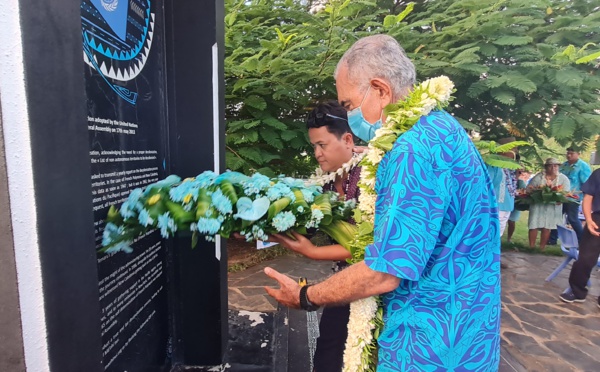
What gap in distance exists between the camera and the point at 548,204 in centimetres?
718

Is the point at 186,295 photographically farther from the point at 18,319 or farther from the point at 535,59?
the point at 535,59

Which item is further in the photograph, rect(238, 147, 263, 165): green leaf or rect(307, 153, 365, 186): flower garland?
rect(238, 147, 263, 165): green leaf

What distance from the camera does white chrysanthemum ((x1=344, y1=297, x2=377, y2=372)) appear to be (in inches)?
61.5

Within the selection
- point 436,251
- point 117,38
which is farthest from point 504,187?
point 117,38

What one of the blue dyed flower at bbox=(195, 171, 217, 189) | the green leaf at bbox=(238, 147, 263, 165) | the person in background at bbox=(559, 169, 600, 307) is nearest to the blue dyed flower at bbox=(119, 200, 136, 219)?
the blue dyed flower at bbox=(195, 171, 217, 189)

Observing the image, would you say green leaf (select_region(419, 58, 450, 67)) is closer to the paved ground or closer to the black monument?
the black monument

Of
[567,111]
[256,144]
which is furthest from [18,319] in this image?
[567,111]

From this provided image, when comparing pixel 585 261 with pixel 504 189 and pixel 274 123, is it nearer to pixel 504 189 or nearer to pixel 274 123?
pixel 504 189

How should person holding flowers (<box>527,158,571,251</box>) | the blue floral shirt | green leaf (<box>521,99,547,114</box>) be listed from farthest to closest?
the blue floral shirt
person holding flowers (<box>527,158,571,251</box>)
green leaf (<box>521,99,547,114</box>)

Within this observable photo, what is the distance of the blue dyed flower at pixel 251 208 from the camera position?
1.71 meters

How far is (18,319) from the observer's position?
1076 millimetres

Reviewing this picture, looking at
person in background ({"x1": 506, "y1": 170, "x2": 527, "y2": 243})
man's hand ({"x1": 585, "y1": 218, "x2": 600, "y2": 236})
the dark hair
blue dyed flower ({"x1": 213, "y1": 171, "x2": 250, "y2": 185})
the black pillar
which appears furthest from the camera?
person in background ({"x1": 506, "y1": 170, "x2": 527, "y2": 243})

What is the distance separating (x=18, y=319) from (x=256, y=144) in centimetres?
411

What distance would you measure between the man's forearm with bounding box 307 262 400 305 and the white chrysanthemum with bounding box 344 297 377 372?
188mm
